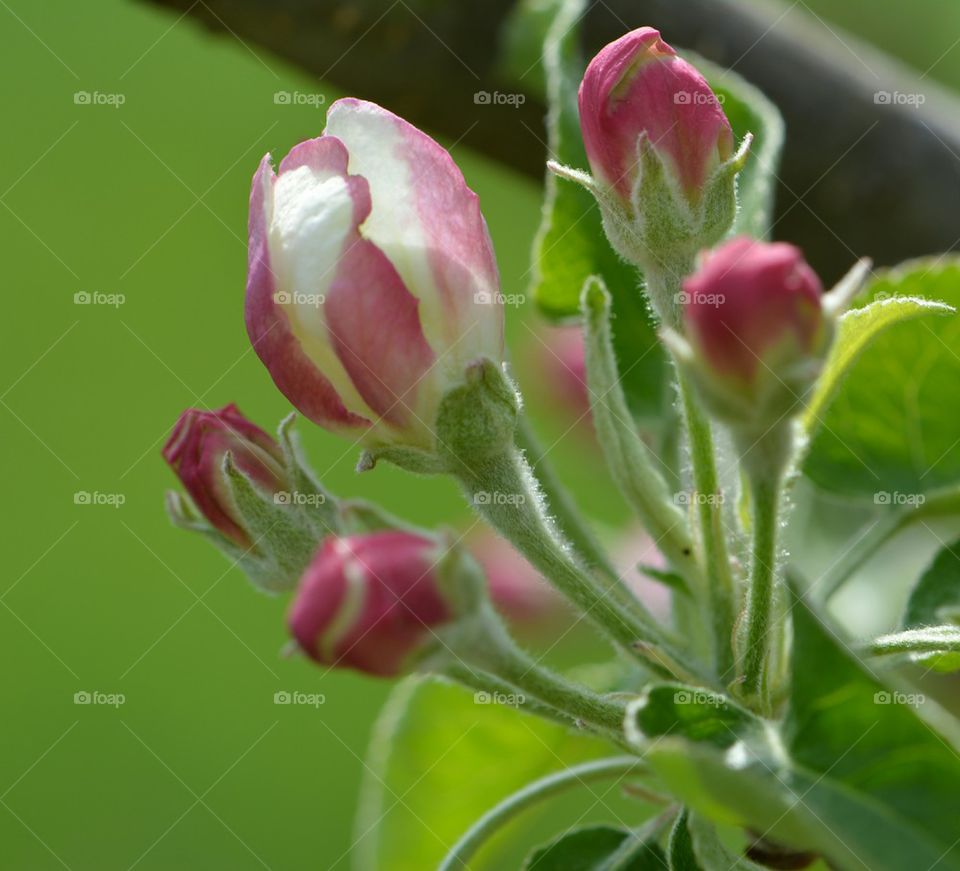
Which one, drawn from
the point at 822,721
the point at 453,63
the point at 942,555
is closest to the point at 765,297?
the point at 822,721

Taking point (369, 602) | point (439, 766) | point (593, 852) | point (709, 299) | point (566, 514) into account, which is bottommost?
point (439, 766)

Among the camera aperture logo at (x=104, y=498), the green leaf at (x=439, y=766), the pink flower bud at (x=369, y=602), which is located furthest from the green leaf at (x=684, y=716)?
the camera aperture logo at (x=104, y=498)

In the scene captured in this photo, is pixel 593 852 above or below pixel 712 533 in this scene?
below

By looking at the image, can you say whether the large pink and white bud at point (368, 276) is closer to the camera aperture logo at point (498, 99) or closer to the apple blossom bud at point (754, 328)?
the apple blossom bud at point (754, 328)

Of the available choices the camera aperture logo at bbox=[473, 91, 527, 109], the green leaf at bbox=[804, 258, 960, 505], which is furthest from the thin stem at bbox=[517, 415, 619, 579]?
the camera aperture logo at bbox=[473, 91, 527, 109]

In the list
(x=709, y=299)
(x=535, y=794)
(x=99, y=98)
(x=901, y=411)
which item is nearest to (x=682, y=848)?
(x=535, y=794)

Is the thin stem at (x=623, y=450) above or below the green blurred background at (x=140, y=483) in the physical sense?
above

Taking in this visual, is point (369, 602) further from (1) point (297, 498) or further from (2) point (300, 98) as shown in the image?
(2) point (300, 98)
